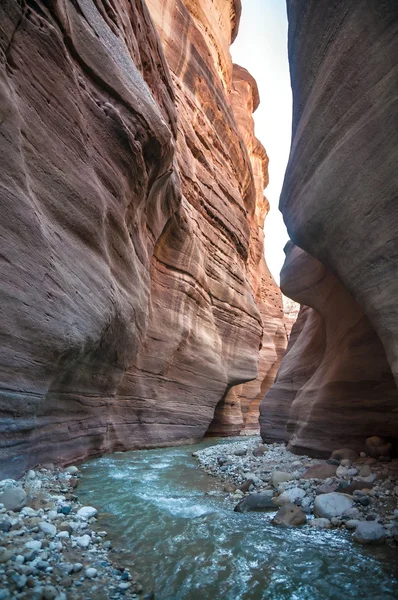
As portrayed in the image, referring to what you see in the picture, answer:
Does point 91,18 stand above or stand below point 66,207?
above

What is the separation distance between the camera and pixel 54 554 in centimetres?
291

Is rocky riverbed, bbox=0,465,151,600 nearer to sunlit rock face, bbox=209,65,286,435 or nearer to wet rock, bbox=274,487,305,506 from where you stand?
wet rock, bbox=274,487,305,506

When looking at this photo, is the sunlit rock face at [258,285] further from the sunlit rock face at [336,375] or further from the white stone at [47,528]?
the white stone at [47,528]

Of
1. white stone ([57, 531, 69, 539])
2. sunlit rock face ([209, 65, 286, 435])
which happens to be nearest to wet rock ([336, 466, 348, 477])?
white stone ([57, 531, 69, 539])

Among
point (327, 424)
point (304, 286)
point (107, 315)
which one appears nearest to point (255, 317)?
point (304, 286)

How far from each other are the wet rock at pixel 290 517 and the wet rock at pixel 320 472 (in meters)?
1.75

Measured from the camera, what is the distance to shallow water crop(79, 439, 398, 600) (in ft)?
9.21

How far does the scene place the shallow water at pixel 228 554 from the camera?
2.81 meters

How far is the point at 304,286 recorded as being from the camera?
966 cm

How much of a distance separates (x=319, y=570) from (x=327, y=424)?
5.13 meters

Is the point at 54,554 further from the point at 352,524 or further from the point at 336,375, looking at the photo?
the point at 336,375

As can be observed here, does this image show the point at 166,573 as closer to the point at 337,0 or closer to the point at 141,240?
the point at 337,0

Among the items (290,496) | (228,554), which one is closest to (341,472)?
(290,496)

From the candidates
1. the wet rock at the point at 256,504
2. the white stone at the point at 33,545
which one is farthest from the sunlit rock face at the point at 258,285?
the white stone at the point at 33,545
